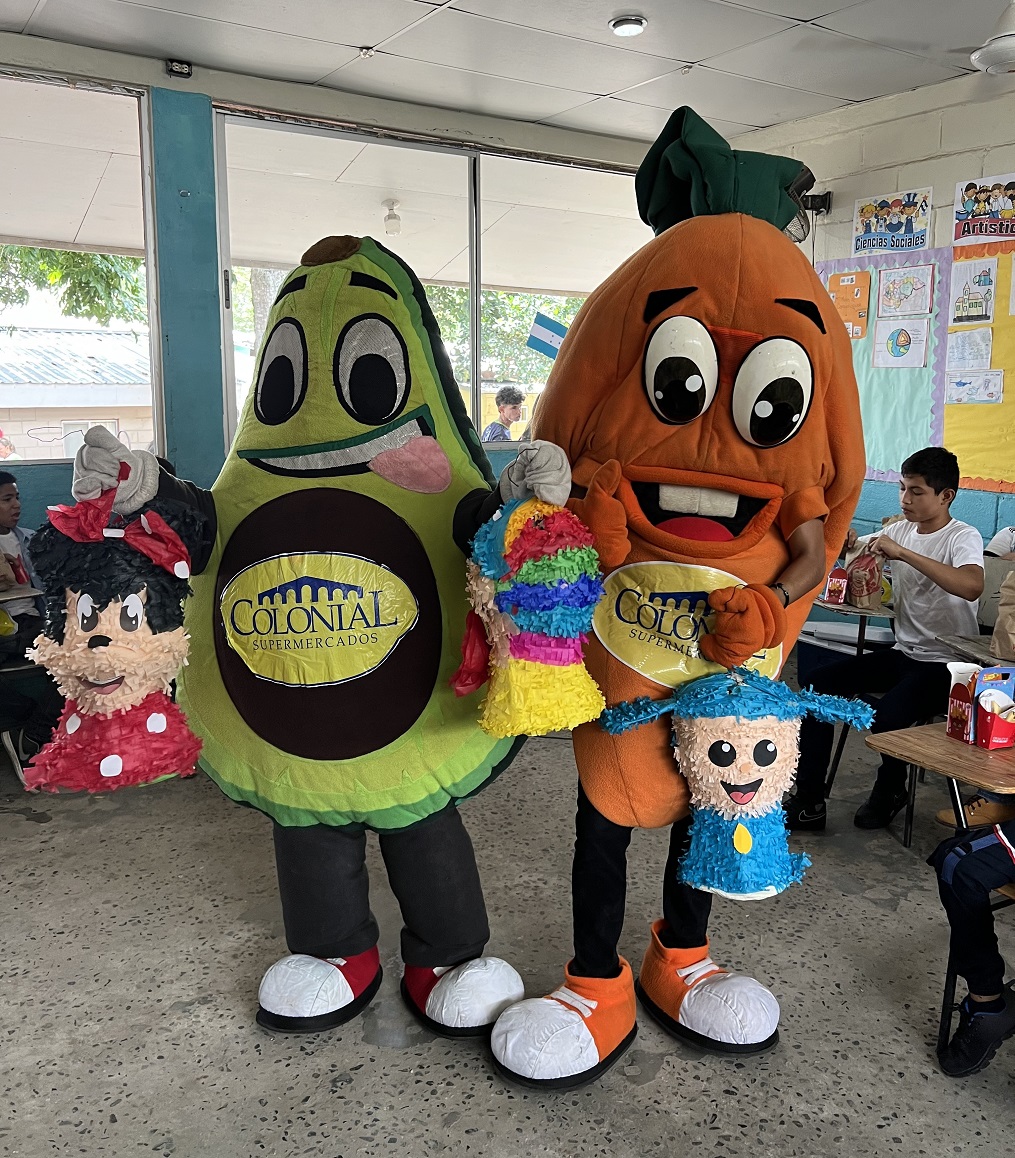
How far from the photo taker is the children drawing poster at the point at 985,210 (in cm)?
400

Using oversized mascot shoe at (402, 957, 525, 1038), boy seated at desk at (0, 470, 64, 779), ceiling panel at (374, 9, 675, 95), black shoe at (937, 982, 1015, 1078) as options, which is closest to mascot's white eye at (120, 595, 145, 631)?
oversized mascot shoe at (402, 957, 525, 1038)

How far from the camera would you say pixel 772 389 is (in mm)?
1682

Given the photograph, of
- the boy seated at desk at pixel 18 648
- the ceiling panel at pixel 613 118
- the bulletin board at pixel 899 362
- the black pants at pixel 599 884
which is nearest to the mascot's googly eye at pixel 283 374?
the black pants at pixel 599 884

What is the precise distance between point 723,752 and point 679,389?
634mm

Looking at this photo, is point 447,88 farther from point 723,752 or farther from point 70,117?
point 723,752

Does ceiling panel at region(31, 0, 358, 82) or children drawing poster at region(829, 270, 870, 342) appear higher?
ceiling panel at region(31, 0, 358, 82)

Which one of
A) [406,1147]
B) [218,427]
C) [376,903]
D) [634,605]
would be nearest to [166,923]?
[376,903]

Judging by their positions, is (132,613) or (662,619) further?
(662,619)

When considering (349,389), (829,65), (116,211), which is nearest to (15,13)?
(116,211)

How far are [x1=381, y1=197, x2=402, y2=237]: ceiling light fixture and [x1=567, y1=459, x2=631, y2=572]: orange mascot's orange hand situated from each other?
375cm

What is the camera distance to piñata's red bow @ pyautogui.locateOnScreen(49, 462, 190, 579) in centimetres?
165

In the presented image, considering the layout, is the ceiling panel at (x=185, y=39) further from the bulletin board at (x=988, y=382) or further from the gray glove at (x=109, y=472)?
the bulletin board at (x=988, y=382)

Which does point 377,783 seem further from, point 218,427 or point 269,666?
point 218,427

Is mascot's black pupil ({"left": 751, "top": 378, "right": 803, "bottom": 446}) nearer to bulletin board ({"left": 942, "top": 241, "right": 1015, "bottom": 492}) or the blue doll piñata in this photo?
the blue doll piñata
